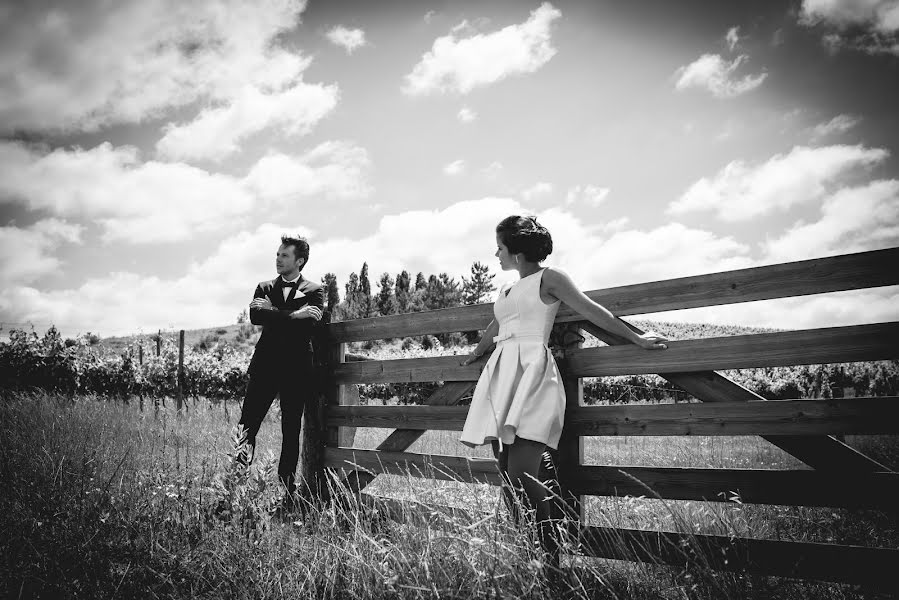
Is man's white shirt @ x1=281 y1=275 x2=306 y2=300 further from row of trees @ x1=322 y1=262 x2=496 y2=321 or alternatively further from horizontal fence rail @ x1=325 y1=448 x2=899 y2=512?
row of trees @ x1=322 y1=262 x2=496 y2=321

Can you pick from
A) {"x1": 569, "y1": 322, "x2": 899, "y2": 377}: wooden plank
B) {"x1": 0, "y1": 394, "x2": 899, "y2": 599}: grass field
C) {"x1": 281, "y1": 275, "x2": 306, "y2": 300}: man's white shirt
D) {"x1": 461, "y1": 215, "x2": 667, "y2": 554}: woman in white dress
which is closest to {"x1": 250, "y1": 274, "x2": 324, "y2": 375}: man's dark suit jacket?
{"x1": 281, "y1": 275, "x2": 306, "y2": 300}: man's white shirt

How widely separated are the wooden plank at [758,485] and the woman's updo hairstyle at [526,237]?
1462 mm

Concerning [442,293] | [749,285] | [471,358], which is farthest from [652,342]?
[442,293]

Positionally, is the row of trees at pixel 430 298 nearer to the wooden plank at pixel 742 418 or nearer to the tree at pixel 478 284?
the tree at pixel 478 284

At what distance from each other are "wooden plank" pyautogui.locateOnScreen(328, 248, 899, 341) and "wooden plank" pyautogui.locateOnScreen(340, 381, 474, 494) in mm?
523

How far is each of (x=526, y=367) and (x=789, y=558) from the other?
Result: 1.75 m

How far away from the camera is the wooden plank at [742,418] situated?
107 inches

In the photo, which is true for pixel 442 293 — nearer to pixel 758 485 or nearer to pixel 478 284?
pixel 478 284

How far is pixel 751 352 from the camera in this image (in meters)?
3.06

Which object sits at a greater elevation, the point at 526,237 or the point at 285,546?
the point at 526,237

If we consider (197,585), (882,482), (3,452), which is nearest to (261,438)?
(3,452)

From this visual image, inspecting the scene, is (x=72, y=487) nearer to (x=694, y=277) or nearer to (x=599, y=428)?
(x=599, y=428)

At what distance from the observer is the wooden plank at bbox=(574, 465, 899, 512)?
9.06ft

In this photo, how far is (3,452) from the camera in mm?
5531
